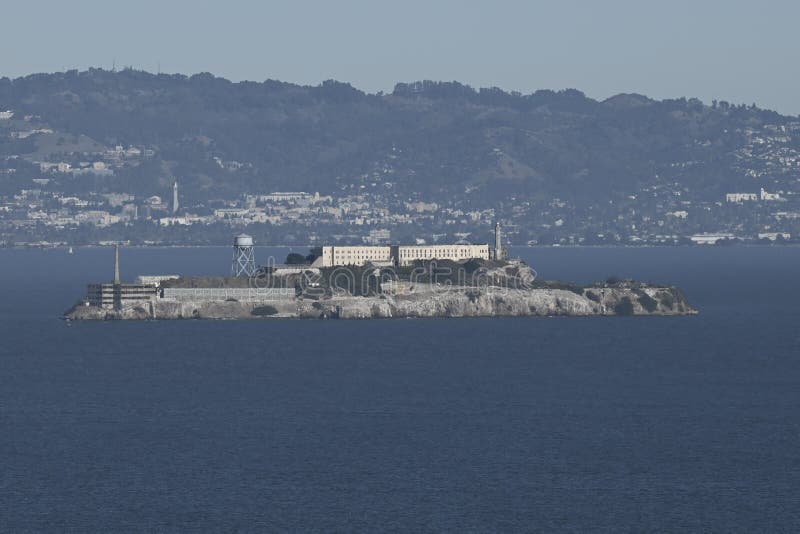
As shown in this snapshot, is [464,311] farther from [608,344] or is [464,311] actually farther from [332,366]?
[332,366]

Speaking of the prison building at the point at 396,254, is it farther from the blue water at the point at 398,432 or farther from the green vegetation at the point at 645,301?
the blue water at the point at 398,432

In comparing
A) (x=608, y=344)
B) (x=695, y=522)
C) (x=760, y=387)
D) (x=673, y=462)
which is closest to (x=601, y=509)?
(x=695, y=522)

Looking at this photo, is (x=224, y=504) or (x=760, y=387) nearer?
(x=224, y=504)

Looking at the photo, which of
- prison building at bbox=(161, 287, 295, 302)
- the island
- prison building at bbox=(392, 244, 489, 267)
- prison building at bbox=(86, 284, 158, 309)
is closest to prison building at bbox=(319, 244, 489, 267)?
prison building at bbox=(392, 244, 489, 267)

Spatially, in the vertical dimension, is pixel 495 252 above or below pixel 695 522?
above

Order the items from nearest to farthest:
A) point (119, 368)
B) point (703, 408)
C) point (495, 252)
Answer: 1. point (703, 408)
2. point (119, 368)
3. point (495, 252)

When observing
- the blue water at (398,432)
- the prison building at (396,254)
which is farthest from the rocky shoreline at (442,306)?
the prison building at (396,254)

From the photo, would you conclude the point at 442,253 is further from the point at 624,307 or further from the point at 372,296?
the point at 624,307
